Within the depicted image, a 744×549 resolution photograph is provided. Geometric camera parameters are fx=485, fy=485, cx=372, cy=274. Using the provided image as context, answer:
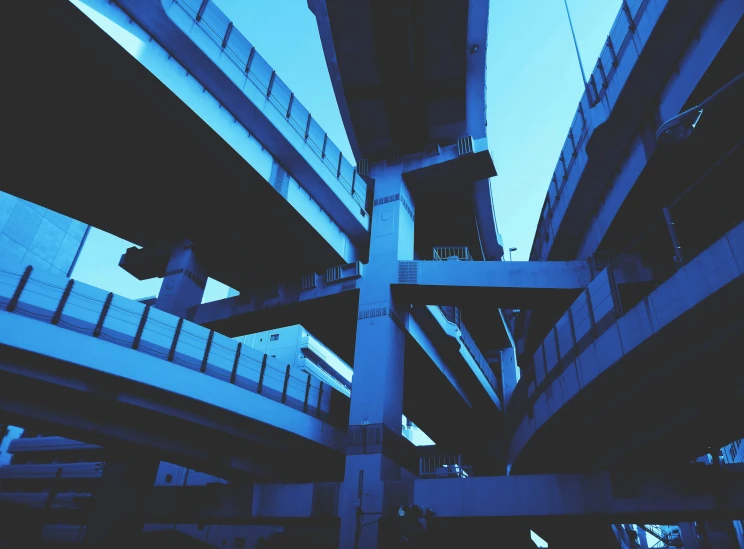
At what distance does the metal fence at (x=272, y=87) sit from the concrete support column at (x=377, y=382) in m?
2.18

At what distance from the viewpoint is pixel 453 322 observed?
2766 centimetres

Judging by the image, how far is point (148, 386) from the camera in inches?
631

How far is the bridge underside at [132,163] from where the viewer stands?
50.4 feet

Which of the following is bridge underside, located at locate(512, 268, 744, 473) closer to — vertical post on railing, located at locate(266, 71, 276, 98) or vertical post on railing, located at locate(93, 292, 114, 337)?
vertical post on railing, located at locate(93, 292, 114, 337)

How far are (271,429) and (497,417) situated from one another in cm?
2500

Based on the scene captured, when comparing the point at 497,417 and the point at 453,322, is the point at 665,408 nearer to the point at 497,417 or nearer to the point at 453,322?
the point at 453,322

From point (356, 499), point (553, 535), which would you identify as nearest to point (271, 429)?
point (356, 499)

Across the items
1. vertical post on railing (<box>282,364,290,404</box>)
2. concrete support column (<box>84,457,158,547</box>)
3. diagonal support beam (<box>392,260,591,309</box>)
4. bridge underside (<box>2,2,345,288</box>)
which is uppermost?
A: bridge underside (<box>2,2,345,288</box>)

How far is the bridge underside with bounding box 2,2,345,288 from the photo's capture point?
50.4 feet

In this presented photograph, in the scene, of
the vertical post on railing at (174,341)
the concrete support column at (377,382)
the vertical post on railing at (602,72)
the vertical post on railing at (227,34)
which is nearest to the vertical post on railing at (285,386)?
the concrete support column at (377,382)

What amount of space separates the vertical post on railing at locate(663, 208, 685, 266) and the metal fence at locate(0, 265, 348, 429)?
1485 cm

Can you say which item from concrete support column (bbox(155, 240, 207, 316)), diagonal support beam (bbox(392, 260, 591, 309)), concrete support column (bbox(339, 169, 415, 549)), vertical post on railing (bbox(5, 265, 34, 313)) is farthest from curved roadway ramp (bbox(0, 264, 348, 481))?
diagonal support beam (bbox(392, 260, 591, 309))

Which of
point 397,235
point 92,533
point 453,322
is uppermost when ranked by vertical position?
point 397,235

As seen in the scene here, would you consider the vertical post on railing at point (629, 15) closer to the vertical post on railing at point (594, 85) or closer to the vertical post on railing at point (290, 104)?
the vertical post on railing at point (594, 85)
